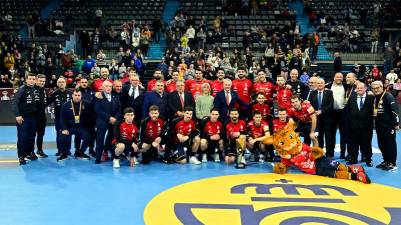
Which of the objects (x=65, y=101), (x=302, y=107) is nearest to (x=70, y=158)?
(x=65, y=101)

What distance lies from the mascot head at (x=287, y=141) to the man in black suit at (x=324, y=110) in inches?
42.9

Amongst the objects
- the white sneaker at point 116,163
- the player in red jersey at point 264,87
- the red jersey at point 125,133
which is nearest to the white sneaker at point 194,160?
the red jersey at point 125,133

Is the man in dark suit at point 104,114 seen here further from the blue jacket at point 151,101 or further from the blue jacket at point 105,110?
the blue jacket at point 151,101

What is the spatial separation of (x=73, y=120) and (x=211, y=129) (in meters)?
2.74

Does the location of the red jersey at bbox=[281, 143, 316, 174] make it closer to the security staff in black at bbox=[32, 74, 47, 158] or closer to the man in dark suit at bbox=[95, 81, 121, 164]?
the man in dark suit at bbox=[95, 81, 121, 164]

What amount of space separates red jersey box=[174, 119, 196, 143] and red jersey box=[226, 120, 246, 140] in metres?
0.67

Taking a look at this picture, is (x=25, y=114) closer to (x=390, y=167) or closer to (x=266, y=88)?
(x=266, y=88)

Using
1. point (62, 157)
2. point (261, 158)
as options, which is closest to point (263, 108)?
point (261, 158)

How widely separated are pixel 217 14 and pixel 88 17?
6.28 m

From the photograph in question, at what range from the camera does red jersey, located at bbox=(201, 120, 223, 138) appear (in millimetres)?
9453

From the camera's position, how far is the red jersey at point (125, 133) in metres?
9.03

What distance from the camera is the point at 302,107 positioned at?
928 centimetres

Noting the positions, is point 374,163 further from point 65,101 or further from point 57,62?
point 57,62

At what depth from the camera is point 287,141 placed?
332 inches
